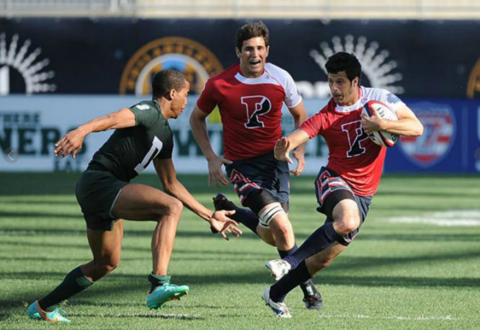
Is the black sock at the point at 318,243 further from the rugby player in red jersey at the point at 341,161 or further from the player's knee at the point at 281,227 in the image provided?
the player's knee at the point at 281,227

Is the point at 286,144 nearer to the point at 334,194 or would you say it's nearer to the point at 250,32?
the point at 334,194

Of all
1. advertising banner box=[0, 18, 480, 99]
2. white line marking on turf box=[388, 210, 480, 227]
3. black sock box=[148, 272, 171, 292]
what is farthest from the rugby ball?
advertising banner box=[0, 18, 480, 99]

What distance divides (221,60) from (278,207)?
17.5 m

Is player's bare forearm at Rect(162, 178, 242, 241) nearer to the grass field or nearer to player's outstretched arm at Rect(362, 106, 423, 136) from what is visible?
the grass field

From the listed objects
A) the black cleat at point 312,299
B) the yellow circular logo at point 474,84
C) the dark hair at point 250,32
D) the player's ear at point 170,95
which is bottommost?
the yellow circular logo at point 474,84

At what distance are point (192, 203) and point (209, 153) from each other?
1462 mm

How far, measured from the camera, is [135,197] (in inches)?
313

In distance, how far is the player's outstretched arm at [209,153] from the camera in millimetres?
9609

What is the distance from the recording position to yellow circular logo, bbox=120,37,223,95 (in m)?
26.6

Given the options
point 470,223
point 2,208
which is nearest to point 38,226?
point 2,208

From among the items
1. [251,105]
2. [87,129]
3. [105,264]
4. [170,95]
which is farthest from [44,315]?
[251,105]

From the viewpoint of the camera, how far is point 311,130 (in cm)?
872

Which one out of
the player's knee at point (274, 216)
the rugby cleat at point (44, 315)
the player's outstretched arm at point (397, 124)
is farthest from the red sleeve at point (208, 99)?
the rugby cleat at point (44, 315)

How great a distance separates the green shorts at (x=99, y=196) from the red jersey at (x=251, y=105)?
1.91 metres
